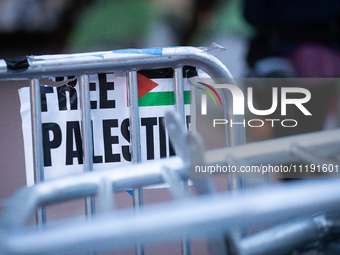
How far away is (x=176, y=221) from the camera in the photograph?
0.31 metres

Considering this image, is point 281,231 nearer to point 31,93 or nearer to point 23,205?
point 23,205

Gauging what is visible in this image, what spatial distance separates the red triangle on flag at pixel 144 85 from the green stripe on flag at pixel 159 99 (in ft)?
0.04

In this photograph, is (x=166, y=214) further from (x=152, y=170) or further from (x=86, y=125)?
(x=86, y=125)

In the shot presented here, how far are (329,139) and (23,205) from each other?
0.50 meters

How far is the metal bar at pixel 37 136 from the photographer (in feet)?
2.66

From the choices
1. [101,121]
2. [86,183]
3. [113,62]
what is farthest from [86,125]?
[86,183]

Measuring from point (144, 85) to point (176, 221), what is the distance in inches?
25.2

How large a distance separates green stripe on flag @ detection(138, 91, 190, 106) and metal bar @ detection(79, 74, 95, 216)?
6.2 inches

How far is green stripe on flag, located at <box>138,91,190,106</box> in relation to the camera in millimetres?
900

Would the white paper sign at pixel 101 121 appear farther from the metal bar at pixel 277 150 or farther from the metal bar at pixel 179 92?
the metal bar at pixel 277 150

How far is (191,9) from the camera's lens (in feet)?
4.55

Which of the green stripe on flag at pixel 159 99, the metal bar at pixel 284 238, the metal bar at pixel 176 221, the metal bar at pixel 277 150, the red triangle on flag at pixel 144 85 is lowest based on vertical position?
the metal bar at pixel 284 238

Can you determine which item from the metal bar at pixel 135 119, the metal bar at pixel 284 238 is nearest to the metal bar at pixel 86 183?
the metal bar at pixel 284 238

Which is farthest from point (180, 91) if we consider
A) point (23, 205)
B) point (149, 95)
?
point (23, 205)
